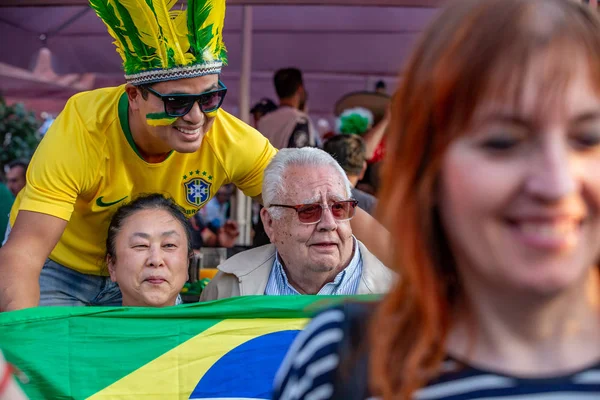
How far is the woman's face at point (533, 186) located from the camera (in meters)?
0.88

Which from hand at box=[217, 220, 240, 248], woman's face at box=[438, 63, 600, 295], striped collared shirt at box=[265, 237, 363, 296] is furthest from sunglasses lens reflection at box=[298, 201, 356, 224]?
hand at box=[217, 220, 240, 248]

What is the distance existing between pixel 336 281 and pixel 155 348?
2.86 feet

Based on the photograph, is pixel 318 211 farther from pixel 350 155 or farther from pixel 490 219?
pixel 490 219

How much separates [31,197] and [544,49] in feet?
7.58

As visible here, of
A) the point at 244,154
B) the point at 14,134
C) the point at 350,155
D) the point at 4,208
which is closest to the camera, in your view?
the point at 244,154

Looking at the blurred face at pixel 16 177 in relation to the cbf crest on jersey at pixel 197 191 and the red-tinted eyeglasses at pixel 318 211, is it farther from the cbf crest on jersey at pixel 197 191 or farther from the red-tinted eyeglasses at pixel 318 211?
the red-tinted eyeglasses at pixel 318 211

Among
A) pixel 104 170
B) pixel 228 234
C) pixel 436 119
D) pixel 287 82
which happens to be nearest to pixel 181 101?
pixel 104 170

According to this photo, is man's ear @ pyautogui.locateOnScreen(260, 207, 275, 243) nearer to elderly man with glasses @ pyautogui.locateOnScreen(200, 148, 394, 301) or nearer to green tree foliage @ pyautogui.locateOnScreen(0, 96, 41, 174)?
elderly man with glasses @ pyautogui.locateOnScreen(200, 148, 394, 301)

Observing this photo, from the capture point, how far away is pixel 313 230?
3266 millimetres

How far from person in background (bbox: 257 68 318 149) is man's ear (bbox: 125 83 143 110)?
268 cm

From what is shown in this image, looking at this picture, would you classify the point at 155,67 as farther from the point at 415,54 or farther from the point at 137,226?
the point at 415,54

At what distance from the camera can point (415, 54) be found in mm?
973

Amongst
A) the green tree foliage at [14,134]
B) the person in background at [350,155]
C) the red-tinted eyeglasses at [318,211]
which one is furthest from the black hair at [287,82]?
the green tree foliage at [14,134]

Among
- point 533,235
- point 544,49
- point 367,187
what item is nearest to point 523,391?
point 533,235
